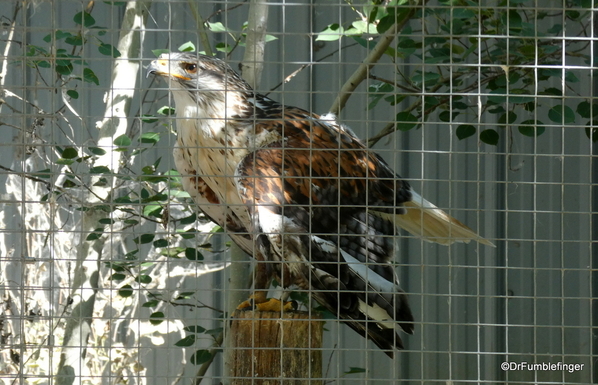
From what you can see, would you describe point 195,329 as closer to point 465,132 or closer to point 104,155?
point 465,132

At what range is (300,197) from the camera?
7.63 ft

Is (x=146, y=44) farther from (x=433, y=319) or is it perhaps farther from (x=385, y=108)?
(x=433, y=319)

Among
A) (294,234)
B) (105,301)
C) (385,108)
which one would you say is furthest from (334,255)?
(105,301)

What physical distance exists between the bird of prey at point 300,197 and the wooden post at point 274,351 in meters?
0.12

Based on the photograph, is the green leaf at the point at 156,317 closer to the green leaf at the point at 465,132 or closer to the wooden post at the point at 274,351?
the wooden post at the point at 274,351

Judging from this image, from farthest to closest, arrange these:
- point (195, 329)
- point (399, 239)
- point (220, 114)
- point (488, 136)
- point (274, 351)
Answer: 1. point (399, 239)
2. point (220, 114)
3. point (488, 136)
4. point (274, 351)
5. point (195, 329)

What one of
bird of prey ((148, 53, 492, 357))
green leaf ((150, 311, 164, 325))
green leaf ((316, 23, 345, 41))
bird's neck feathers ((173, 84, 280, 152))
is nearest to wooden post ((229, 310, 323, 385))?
bird of prey ((148, 53, 492, 357))

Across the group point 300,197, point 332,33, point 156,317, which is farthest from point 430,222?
point 156,317

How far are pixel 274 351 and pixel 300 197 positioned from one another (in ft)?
1.84

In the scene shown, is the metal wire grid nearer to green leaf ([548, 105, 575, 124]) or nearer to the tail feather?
the tail feather

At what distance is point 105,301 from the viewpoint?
383 cm

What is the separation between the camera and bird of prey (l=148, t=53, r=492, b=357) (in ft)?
6.87

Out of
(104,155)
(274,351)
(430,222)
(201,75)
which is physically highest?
(201,75)

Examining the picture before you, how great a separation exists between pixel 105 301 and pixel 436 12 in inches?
101
